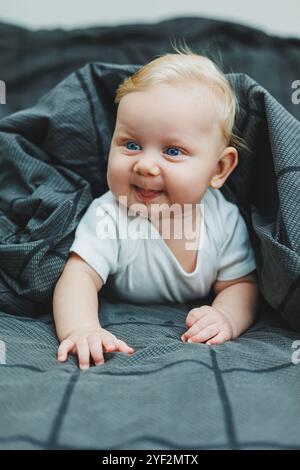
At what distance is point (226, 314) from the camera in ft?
2.79

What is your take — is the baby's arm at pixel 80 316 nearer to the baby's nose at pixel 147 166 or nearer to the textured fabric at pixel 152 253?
the textured fabric at pixel 152 253

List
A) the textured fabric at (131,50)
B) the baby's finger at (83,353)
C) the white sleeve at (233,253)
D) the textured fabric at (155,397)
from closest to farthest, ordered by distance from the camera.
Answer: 1. the textured fabric at (155,397)
2. the baby's finger at (83,353)
3. the white sleeve at (233,253)
4. the textured fabric at (131,50)

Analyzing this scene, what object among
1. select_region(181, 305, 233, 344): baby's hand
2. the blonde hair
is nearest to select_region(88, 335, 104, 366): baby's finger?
select_region(181, 305, 233, 344): baby's hand

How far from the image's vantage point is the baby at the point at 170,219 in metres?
0.83

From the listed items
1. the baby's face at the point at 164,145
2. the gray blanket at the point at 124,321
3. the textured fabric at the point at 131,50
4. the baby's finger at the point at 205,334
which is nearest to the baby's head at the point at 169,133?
the baby's face at the point at 164,145

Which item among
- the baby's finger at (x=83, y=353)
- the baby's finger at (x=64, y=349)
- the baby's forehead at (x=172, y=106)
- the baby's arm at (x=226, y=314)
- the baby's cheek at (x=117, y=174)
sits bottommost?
the baby's arm at (x=226, y=314)

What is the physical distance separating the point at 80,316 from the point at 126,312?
0.44 ft

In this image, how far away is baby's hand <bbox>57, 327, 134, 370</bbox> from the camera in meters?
0.70

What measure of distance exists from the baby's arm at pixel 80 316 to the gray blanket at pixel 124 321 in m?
0.02

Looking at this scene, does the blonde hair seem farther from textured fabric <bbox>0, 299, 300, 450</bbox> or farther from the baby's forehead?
textured fabric <bbox>0, 299, 300, 450</bbox>

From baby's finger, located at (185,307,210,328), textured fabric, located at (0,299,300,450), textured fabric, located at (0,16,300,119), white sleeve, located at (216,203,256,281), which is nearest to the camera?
textured fabric, located at (0,299,300,450)

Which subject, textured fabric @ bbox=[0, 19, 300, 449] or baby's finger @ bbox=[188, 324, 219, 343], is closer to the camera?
textured fabric @ bbox=[0, 19, 300, 449]
